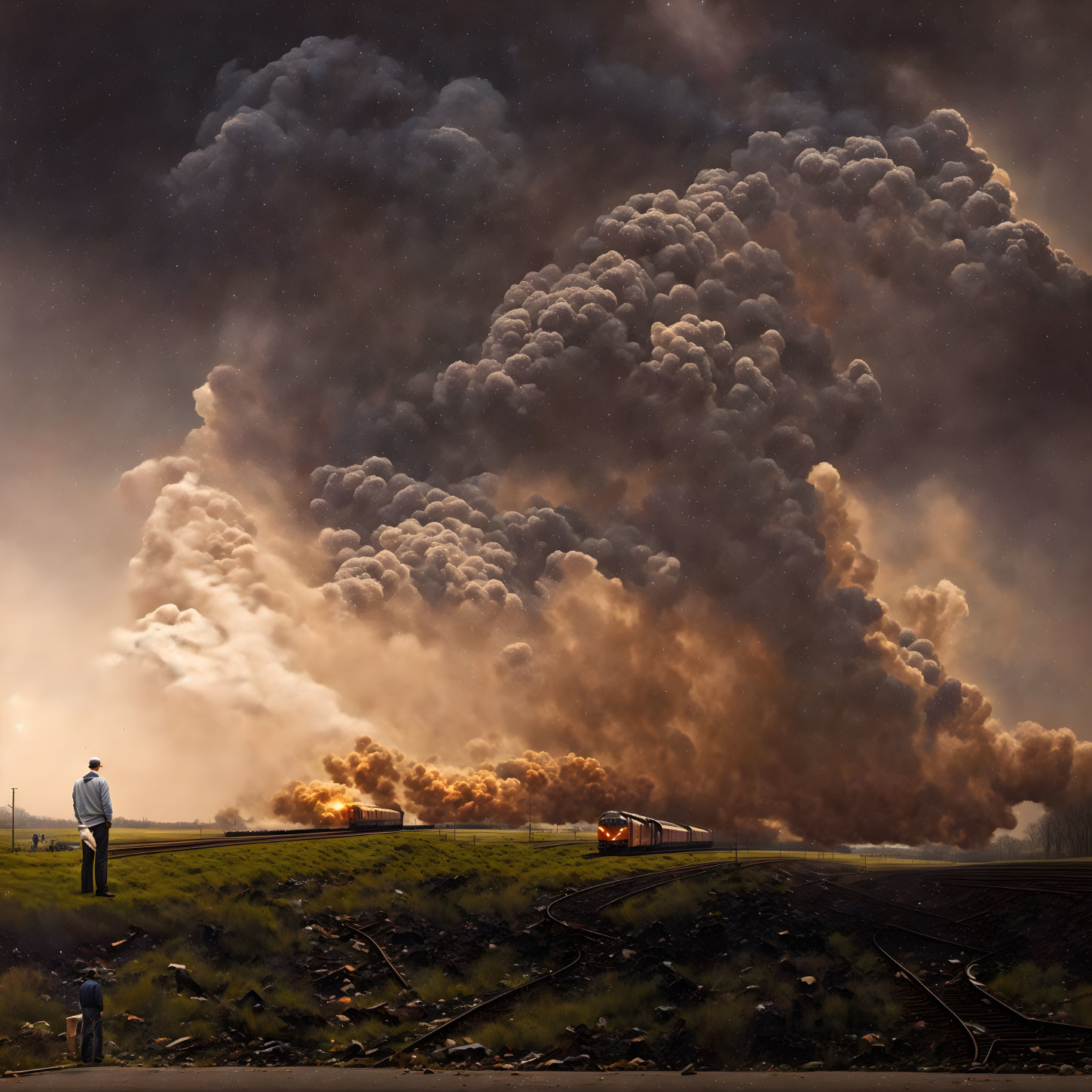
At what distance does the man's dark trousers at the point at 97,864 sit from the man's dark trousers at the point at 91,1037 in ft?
24.0

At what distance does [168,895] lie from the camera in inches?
1144

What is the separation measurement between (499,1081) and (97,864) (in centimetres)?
1365

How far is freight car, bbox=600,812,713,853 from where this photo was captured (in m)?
63.6

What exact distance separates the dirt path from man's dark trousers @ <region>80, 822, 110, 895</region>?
8.43 meters

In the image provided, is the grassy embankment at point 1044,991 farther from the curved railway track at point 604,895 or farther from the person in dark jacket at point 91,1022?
the person in dark jacket at point 91,1022

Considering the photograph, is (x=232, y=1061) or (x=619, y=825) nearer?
(x=232, y=1061)

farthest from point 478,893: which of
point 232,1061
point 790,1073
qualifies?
point 790,1073

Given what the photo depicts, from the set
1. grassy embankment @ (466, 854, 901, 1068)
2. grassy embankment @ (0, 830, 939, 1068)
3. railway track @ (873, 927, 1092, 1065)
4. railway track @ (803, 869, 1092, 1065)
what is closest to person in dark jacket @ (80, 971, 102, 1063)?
grassy embankment @ (0, 830, 939, 1068)

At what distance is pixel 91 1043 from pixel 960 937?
26.5 meters

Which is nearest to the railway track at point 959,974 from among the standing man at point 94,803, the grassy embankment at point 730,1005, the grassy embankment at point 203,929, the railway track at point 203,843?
the grassy embankment at point 730,1005

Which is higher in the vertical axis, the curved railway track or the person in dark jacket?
the person in dark jacket

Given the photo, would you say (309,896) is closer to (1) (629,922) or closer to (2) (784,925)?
(1) (629,922)

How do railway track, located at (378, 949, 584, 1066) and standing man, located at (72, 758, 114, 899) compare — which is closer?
railway track, located at (378, 949, 584, 1066)

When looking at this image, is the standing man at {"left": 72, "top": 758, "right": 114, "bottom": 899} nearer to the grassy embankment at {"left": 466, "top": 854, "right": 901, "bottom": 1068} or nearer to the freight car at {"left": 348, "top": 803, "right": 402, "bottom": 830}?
the grassy embankment at {"left": 466, "top": 854, "right": 901, "bottom": 1068}
